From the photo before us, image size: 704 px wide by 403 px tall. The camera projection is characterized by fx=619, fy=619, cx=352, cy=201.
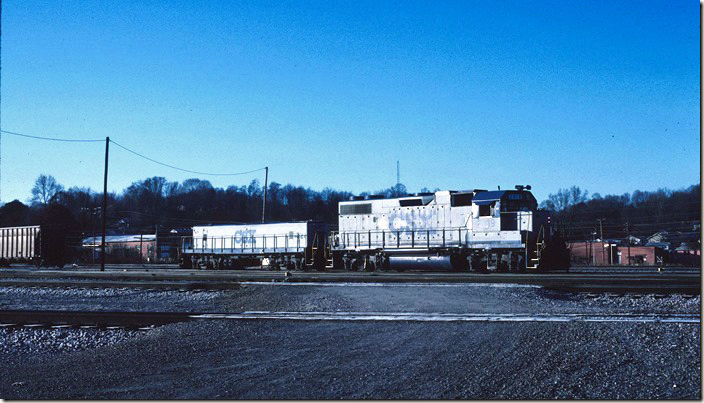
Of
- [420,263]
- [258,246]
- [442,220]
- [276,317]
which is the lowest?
[276,317]

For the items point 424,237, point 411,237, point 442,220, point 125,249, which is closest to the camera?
point 442,220

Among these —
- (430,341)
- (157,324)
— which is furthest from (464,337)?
(157,324)

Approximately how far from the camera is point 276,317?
12.5 m

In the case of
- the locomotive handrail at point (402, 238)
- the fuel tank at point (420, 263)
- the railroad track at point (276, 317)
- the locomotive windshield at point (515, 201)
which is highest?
the locomotive windshield at point (515, 201)

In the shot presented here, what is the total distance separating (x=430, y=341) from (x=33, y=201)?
8022 cm

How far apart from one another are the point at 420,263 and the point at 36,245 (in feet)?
95.3

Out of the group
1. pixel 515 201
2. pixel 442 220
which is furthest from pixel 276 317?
pixel 442 220

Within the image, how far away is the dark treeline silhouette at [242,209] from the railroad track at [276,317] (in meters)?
42.5

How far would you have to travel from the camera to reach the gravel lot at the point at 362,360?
633 cm

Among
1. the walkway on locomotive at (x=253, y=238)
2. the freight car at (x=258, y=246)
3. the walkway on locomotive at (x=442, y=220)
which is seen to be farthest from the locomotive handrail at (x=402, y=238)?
the walkway on locomotive at (x=253, y=238)

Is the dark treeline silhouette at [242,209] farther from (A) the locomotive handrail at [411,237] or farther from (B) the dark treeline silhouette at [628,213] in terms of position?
(A) the locomotive handrail at [411,237]

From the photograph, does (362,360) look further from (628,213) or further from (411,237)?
(628,213)

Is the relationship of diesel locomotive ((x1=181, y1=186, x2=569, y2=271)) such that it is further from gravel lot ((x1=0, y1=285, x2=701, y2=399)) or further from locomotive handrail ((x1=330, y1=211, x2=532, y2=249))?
gravel lot ((x1=0, y1=285, x2=701, y2=399))

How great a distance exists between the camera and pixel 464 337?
30.6 feet
